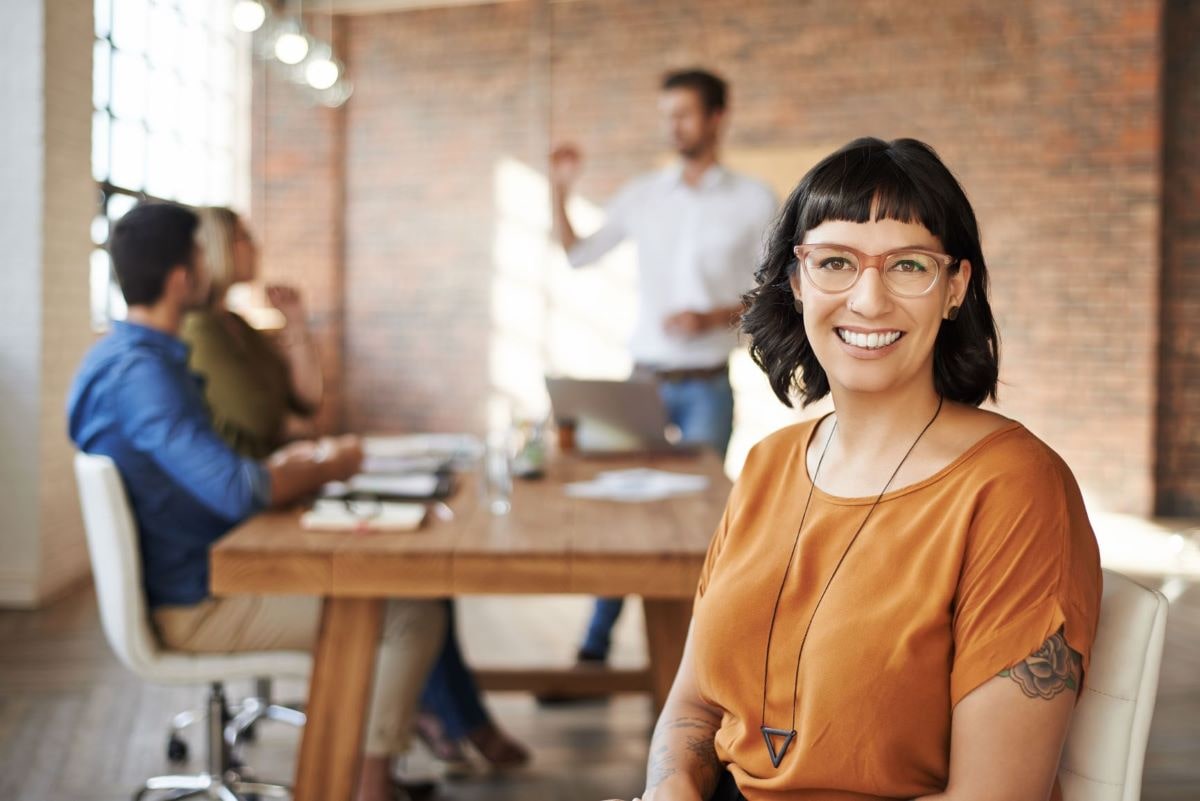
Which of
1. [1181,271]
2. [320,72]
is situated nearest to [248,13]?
[320,72]

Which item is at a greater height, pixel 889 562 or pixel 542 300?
pixel 542 300

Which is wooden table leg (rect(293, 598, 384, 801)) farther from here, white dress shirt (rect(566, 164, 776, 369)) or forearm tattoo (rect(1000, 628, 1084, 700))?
white dress shirt (rect(566, 164, 776, 369))

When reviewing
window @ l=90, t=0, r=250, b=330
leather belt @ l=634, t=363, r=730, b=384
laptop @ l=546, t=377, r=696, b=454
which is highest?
window @ l=90, t=0, r=250, b=330

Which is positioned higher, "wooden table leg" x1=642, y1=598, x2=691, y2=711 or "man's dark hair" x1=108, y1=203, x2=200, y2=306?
"man's dark hair" x1=108, y1=203, x2=200, y2=306

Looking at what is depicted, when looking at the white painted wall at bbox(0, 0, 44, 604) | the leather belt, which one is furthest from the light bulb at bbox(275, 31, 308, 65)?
the leather belt

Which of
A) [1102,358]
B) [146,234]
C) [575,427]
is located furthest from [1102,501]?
[146,234]

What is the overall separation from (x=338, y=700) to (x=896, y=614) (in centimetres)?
121

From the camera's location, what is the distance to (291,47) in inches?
184

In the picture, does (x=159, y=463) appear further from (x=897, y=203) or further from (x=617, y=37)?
(x=617, y=37)

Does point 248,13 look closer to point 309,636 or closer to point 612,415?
point 612,415

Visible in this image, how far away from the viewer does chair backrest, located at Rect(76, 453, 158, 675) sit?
6.79 feet

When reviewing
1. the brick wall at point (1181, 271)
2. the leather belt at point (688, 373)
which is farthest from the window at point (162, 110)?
the brick wall at point (1181, 271)

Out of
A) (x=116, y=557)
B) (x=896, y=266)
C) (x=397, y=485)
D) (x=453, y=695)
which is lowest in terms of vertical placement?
(x=453, y=695)

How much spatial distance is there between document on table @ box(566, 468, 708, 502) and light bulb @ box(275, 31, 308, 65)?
9.41ft
